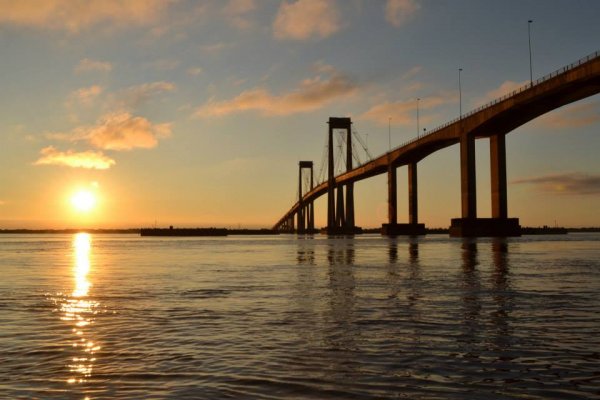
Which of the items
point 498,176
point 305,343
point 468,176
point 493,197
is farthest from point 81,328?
point 468,176

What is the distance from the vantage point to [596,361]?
6.49m

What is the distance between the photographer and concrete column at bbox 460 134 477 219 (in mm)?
80062

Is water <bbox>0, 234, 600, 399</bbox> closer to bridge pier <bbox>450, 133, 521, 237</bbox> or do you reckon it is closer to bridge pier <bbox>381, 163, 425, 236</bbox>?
bridge pier <bbox>450, 133, 521, 237</bbox>

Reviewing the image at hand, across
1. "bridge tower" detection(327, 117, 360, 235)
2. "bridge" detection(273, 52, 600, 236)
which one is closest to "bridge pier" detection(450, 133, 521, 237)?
"bridge" detection(273, 52, 600, 236)

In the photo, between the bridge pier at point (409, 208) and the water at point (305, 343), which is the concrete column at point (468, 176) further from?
the water at point (305, 343)

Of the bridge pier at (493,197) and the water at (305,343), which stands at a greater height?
the bridge pier at (493,197)

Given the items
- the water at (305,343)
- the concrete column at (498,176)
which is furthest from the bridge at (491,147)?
the water at (305,343)

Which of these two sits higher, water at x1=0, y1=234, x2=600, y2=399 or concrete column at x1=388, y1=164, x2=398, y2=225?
concrete column at x1=388, y1=164, x2=398, y2=225

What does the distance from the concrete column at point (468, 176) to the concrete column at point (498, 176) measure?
9.19ft

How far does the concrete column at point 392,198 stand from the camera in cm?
11056

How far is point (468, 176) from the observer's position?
262 ft

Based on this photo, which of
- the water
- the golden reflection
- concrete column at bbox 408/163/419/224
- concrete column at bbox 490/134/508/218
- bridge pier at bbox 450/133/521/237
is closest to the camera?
the water

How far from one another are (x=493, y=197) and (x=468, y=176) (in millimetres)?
4275

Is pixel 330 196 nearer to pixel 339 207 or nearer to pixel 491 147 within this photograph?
pixel 339 207
